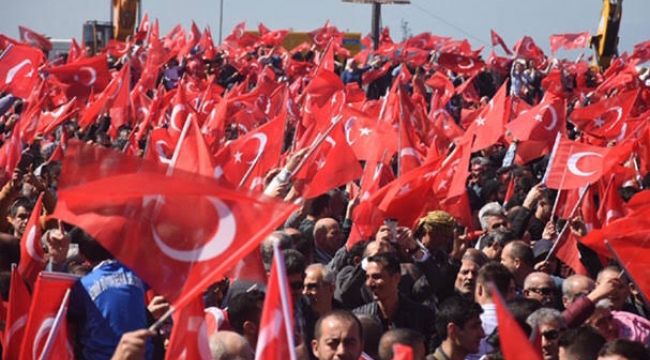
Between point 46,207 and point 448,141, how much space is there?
6.07 m

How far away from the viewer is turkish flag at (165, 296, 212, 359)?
5227 mm

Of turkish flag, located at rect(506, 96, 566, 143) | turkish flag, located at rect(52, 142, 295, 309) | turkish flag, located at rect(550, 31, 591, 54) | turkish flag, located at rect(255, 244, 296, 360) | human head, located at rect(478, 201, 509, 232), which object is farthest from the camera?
turkish flag, located at rect(550, 31, 591, 54)

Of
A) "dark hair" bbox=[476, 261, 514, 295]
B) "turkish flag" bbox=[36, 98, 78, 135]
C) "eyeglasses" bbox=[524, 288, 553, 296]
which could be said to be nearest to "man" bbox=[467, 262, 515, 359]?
"dark hair" bbox=[476, 261, 514, 295]

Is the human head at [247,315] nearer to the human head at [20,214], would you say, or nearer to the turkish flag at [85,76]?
the human head at [20,214]

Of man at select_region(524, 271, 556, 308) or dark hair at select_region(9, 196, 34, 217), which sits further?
dark hair at select_region(9, 196, 34, 217)

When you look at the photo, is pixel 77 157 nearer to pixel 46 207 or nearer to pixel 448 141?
pixel 46 207

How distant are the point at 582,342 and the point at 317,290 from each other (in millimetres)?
1556

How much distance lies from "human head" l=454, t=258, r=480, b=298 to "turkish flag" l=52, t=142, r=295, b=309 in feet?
9.97

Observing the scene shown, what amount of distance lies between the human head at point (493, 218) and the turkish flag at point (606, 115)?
4.05m

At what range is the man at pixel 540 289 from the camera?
7.40m

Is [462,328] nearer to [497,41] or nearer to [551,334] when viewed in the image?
[551,334]

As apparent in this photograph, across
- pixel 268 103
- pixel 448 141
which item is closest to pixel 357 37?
pixel 268 103

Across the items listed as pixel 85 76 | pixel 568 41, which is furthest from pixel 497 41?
pixel 85 76

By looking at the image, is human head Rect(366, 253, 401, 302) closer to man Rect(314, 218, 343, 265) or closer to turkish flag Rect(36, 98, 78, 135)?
man Rect(314, 218, 343, 265)
